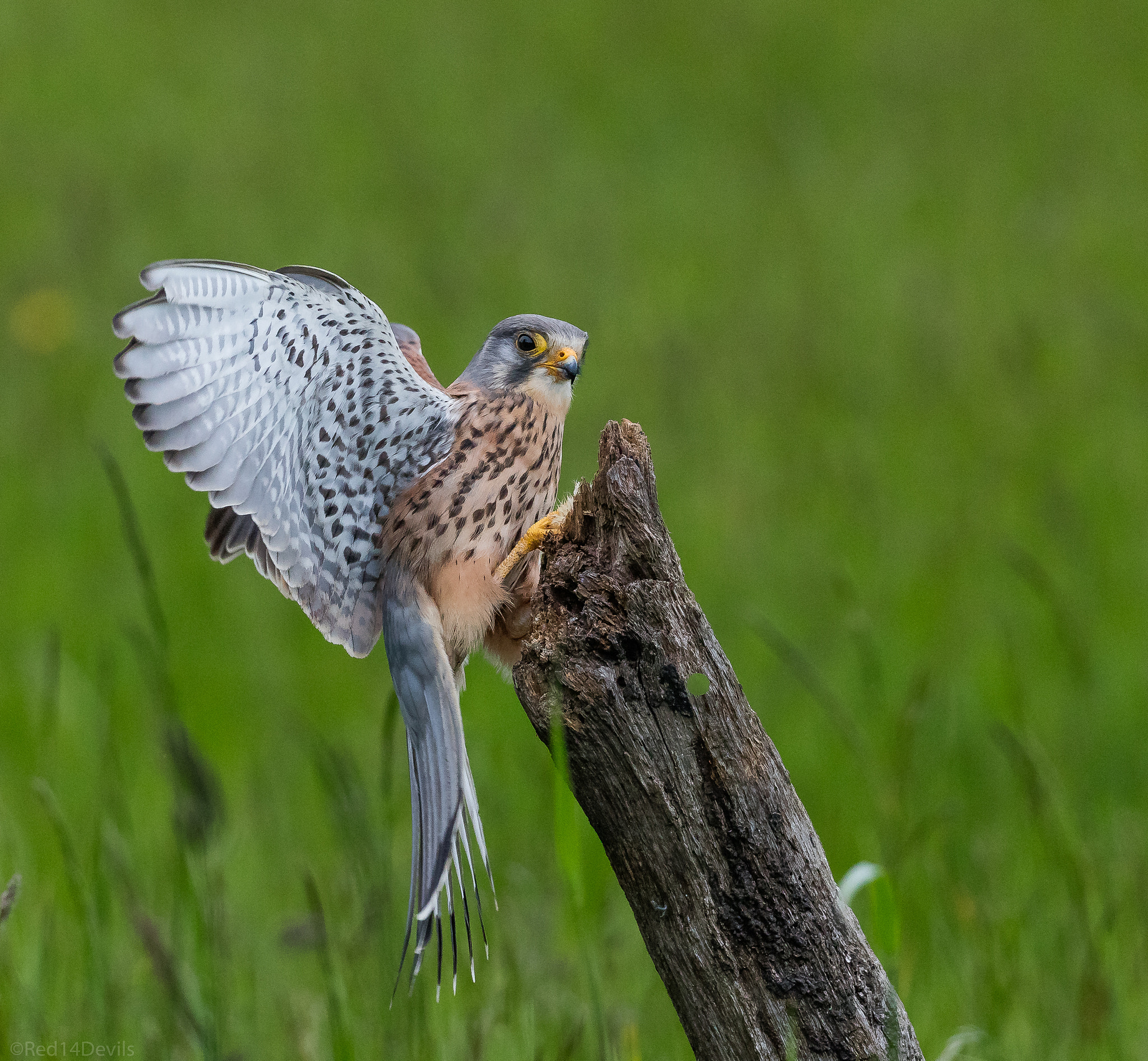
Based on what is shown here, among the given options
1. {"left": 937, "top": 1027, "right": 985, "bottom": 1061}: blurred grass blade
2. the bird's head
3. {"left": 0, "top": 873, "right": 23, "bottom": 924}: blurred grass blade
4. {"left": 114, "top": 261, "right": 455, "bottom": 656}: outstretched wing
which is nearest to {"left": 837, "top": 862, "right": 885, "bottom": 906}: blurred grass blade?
{"left": 937, "top": 1027, "right": 985, "bottom": 1061}: blurred grass blade

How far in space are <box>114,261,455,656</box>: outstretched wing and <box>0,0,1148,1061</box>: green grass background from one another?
383 mm

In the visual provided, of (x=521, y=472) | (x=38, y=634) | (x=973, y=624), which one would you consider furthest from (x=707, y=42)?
(x=521, y=472)

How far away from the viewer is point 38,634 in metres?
6.78

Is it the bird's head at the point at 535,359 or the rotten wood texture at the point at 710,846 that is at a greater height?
the bird's head at the point at 535,359

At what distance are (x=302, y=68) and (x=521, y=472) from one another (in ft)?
40.0

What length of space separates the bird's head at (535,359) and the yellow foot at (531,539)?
277mm

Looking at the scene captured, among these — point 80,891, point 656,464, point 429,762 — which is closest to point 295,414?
point 429,762

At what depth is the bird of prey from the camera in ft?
8.22

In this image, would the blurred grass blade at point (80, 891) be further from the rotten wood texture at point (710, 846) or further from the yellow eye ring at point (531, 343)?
the yellow eye ring at point (531, 343)

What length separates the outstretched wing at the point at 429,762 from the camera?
7.31 ft

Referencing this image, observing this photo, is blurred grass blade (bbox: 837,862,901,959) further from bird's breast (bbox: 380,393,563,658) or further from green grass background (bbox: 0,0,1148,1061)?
bird's breast (bbox: 380,393,563,658)

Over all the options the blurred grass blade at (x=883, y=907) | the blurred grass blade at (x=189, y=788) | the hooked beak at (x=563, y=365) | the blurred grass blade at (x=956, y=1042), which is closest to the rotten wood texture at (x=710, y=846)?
the blurred grass blade at (x=883, y=907)

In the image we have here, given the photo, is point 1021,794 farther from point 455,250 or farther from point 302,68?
point 302,68

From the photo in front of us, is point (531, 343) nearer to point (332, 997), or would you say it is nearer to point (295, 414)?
point (295, 414)
